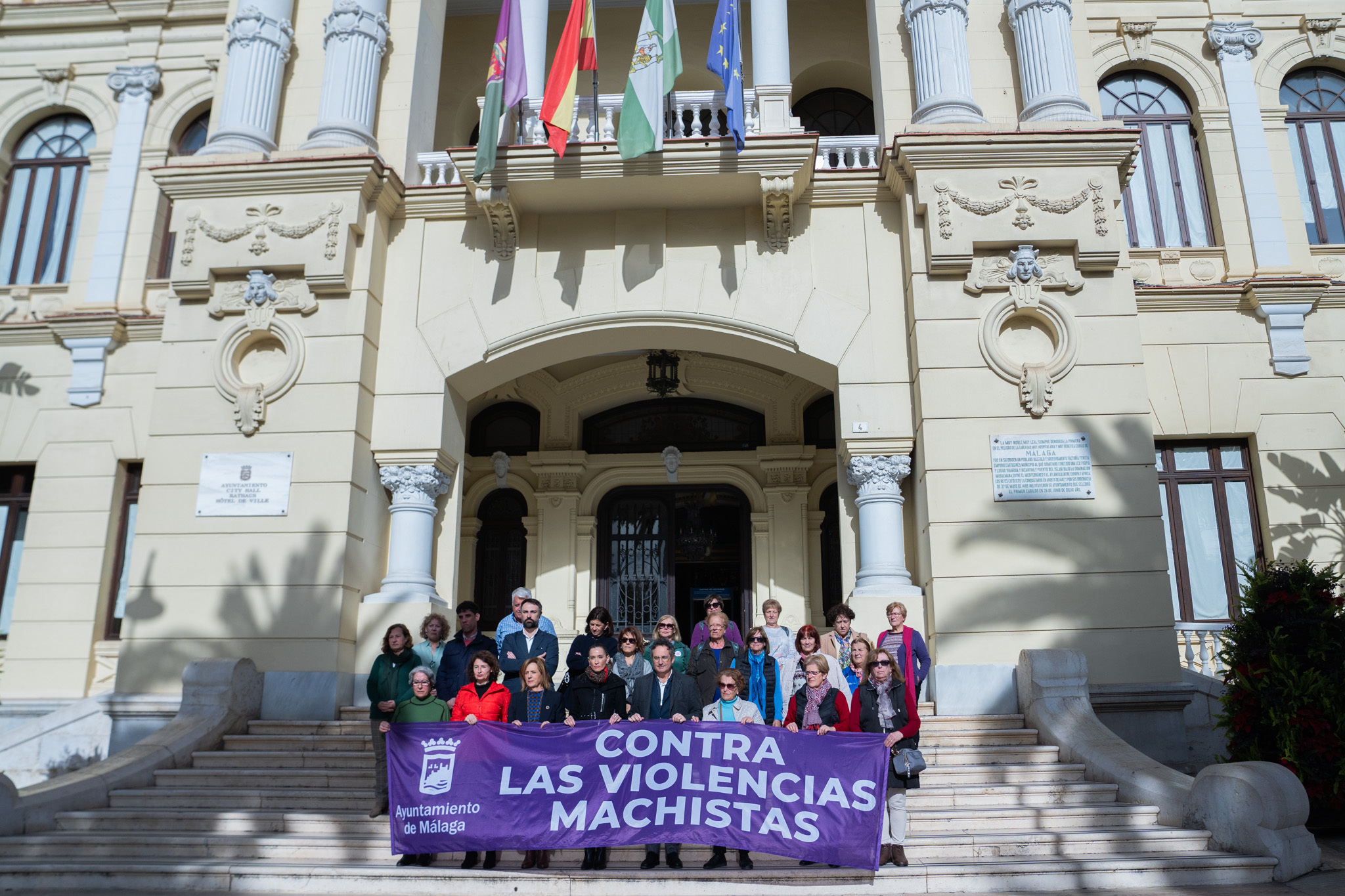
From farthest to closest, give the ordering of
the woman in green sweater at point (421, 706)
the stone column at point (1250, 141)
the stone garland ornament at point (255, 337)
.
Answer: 1. the stone column at point (1250, 141)
2. the stone garland ornament at point (255, 337)
3. the woman in green sweater at point (421, 706)

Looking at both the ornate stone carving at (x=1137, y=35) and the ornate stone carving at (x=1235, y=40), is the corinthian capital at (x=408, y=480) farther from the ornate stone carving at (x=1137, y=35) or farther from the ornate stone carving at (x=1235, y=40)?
the ornate stone carving at (x=1235, y=40)

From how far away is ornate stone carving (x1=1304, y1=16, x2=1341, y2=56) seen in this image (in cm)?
1562

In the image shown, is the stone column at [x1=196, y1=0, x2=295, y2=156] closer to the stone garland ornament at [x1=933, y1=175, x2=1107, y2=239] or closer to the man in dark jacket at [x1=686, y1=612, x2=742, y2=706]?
the stone garland ornament at [x1=933, y1=175, x2=1107, y2=239]

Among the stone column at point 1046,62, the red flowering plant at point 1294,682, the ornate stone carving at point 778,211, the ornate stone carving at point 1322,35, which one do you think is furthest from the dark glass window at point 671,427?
the ornate stone carving at point 1322,35

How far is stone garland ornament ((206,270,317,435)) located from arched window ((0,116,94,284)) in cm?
587

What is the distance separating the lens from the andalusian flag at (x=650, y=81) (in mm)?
11820

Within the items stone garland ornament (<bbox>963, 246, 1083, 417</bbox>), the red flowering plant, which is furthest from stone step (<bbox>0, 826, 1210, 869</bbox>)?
stone garland ornament (<bbox>963, 246, 1083, 417</bbox>)

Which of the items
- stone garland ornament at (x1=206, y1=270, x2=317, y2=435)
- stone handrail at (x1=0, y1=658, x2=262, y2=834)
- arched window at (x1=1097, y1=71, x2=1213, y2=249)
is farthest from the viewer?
arched window at (x1=1097, y1=71, x2=1213, y2=249)

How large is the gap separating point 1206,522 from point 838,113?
8496 millimetres

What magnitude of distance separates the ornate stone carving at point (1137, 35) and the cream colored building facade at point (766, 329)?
0.06 meters

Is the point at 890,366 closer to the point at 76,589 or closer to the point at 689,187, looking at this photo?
the point at 689,187

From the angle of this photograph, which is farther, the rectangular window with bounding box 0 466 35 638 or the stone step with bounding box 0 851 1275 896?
the rectangular window with bounding box 0 466 35 638

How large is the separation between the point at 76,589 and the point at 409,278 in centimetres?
707

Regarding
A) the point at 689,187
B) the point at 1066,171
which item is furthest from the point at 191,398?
the point at 1066,171
